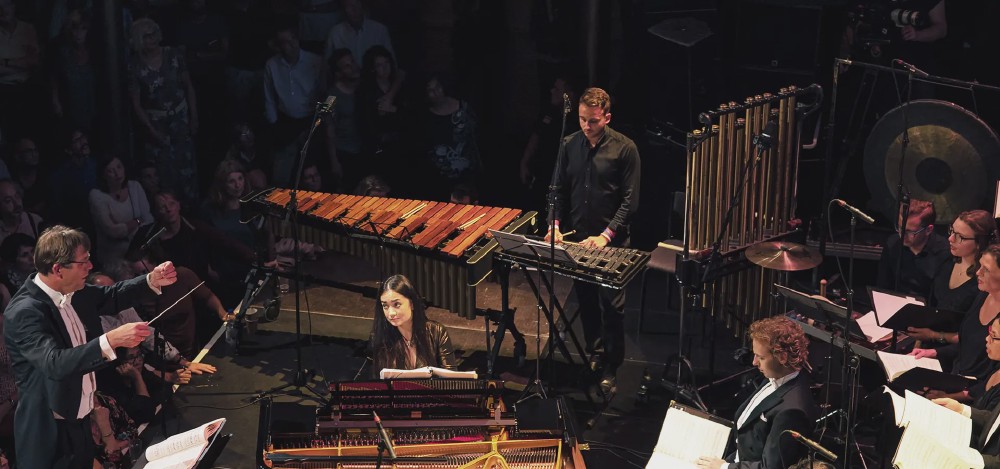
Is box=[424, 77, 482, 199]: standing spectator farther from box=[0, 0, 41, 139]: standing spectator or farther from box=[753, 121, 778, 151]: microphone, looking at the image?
box=[753, 121, 778, 151]: microphone

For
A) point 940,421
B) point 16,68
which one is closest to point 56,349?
point 940,421

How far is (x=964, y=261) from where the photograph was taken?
7.46 meters

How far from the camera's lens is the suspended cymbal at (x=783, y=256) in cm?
730

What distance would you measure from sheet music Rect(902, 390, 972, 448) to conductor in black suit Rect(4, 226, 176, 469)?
4013 millimetres

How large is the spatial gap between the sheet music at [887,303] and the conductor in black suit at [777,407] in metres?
1.34

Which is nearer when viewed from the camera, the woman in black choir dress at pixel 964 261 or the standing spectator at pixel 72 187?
the woman in black choir dress at pixel 964 261

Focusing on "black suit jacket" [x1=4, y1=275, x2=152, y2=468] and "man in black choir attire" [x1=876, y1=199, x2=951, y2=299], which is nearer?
"black suit jacket" [x1=4, y1=275, x2=152, y2=468]

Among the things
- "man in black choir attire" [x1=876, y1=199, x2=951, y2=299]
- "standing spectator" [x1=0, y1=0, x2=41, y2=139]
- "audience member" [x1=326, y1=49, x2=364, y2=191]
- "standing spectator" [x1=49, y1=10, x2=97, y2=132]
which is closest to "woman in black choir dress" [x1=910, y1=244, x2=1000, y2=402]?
"man in black choir attire" [x1=876, y1=199, x2=951, y2=299]

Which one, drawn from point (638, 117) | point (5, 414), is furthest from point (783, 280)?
point (5, 414)

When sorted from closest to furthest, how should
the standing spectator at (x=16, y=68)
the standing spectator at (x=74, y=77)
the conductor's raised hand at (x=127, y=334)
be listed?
1. the conductor's raised hand at (x=127, y=334)
2. the standing spectator at (x=16, y=68)
3. the standing spectator at (x=74, y=77)

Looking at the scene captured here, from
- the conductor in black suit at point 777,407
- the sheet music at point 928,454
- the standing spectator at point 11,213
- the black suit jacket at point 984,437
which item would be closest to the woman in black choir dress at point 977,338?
the black suit jacket at point 984,437

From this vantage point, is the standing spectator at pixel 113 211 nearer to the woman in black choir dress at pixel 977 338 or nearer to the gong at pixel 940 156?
the gong at pixel 940 156

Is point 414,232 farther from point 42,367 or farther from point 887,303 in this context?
point 887,303

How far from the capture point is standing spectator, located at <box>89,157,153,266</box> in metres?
9.77
